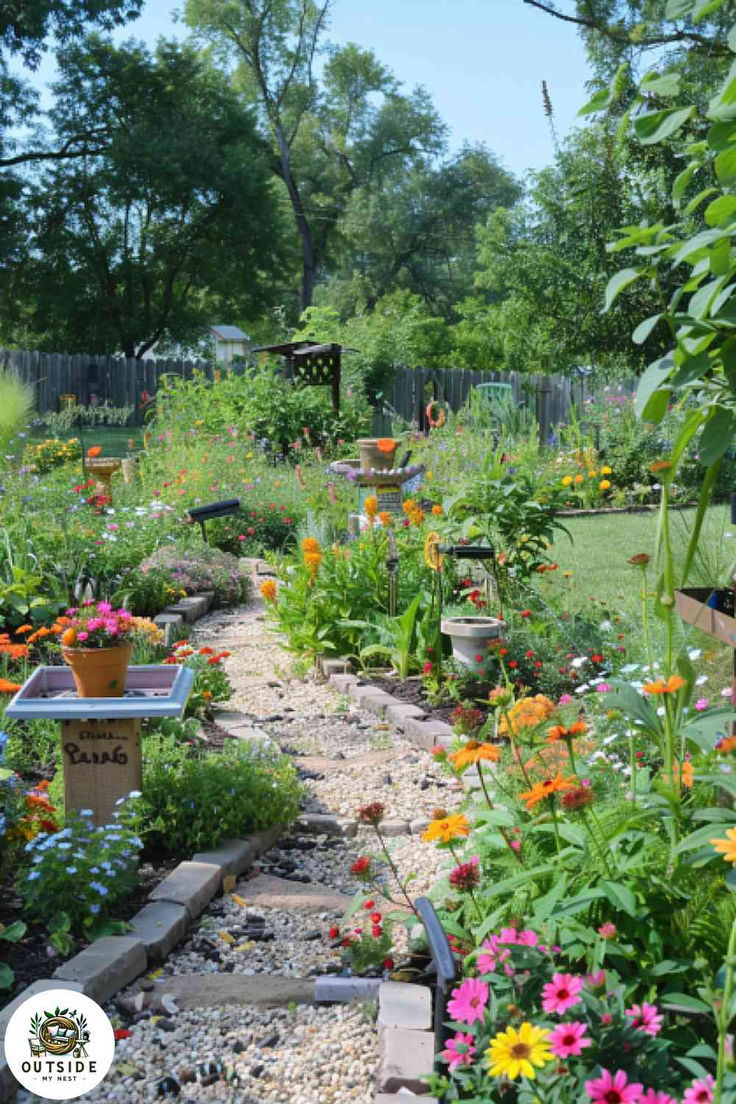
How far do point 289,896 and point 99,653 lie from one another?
2.83ft

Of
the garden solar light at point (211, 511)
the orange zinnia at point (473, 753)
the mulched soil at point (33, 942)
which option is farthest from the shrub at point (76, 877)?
the garden solar light at point (211, 511)

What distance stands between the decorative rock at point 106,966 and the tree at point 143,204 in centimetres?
2220

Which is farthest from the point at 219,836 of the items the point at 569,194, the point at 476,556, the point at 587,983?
the point at 569,194

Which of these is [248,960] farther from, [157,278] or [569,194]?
[157,278]

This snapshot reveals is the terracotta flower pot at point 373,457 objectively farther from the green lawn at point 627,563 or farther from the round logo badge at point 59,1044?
the round logo badge at point 59,1044

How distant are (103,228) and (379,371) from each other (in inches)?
424

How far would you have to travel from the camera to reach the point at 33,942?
7.98 ft

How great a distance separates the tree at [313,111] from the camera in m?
27.1

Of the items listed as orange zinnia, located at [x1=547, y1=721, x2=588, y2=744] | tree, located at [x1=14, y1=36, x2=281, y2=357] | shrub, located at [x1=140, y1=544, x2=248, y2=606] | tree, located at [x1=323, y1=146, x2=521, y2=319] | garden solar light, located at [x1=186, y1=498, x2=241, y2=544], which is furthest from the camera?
tree, located at [x1=323, y1=146, x2=521, y2=319]

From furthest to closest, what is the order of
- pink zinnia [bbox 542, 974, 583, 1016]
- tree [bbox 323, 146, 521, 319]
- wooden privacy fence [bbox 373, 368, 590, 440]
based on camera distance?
tree [bbox 323, 146, 521, 319], wooden privacy fence [bbox 373, 368, 590, 440], pink zinnia [bbox 542, 974, 583, 1016]

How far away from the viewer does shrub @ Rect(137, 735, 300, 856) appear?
298 centimetres

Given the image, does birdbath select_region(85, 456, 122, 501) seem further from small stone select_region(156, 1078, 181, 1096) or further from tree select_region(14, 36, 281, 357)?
tree select_region(14, 36, 281, 357)

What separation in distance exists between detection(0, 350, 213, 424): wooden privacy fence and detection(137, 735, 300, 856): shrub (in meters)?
14.5

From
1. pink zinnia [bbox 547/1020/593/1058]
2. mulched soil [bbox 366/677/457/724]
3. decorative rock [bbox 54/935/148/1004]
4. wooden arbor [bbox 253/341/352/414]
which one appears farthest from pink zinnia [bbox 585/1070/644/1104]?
wooden arbor [bbox 253/341/352/414]
